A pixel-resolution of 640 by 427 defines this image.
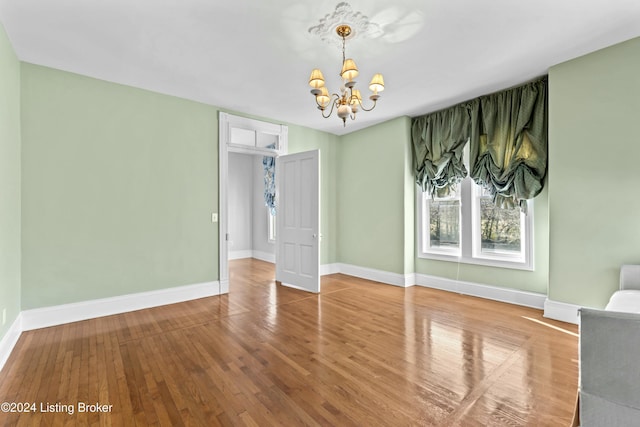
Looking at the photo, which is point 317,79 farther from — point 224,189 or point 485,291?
point 485,291

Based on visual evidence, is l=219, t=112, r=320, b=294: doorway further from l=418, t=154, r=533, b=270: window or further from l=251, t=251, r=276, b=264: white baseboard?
l=251, t=251, r=276, b=264: white baseboard

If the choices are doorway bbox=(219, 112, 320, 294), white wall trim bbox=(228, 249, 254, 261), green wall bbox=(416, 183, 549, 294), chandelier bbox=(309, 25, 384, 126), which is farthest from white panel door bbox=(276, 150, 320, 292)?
white wall trim bbox=(228, 249, 254, 261)

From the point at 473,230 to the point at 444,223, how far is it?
19.8 inches

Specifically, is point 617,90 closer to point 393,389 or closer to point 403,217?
point 403,217

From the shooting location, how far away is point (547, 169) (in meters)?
3.74

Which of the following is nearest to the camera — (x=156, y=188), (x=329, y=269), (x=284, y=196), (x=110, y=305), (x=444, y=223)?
(x=110, y=305)

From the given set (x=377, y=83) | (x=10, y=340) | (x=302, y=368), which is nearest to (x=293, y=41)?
(x=377, y=83)

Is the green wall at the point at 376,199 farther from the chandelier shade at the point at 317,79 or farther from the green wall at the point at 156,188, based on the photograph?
the chandelier shade at the point at 317,79

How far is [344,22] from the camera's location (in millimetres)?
2582

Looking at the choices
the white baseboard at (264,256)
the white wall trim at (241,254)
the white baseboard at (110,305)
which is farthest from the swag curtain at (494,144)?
the white wall trim at (241,254)

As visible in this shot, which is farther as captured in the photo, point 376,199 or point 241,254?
point 241,254

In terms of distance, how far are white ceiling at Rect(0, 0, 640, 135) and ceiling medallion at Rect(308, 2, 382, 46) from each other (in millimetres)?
52

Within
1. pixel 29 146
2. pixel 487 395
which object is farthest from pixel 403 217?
pixel 29 146

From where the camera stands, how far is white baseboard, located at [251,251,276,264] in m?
7.55
